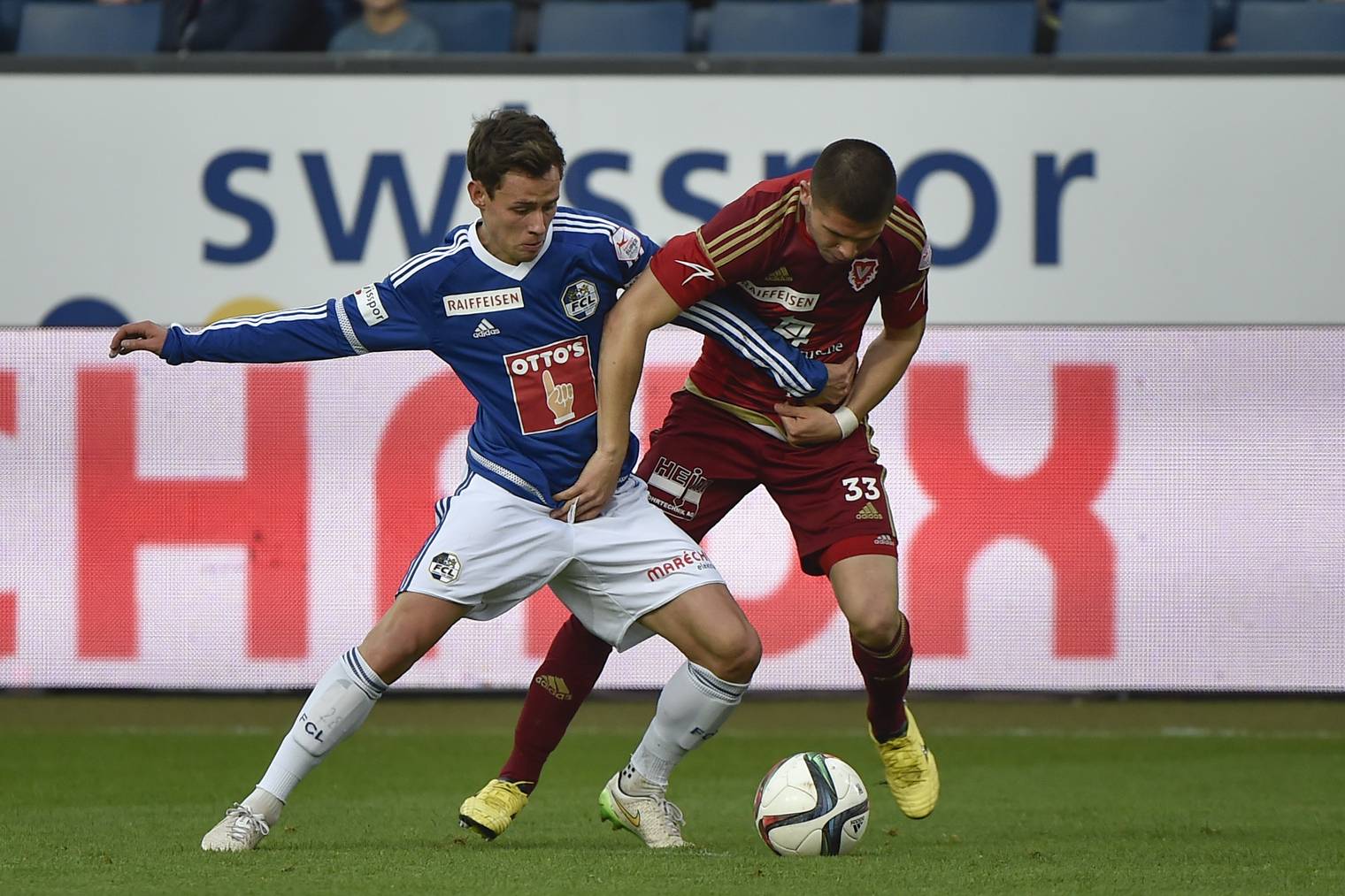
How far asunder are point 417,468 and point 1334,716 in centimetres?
396

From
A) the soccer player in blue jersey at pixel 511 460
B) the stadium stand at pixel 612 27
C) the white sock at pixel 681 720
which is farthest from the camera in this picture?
the stadium stand at pixel 612 27

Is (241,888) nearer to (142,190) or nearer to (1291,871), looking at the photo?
(1291,871)

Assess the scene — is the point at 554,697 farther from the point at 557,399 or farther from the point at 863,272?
the point at 863,272

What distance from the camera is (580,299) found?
4.41 meters

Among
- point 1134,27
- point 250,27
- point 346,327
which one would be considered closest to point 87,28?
point 250,27

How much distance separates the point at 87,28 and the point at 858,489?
6.08 meters

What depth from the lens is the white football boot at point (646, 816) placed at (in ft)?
14.9

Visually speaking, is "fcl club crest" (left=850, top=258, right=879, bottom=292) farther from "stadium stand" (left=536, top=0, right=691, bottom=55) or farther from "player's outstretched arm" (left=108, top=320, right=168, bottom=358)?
"stadium stand" (left=536, top=0, right=691, bottom=55)

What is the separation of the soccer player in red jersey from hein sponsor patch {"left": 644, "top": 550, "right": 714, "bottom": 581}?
219 millimetres

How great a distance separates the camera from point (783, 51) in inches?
344

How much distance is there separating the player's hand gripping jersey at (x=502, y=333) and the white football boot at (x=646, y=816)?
836 mm

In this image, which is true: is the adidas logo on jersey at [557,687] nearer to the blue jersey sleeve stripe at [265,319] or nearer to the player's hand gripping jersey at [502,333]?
the player's hand gripping jersey at [502,333]

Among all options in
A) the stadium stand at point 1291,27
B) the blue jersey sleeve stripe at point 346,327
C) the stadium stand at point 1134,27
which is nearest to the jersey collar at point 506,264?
the blue jersey sleeve stripe at point 346,327

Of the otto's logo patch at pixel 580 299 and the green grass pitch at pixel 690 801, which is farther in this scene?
the otto's logo patch at pixel 580 299
